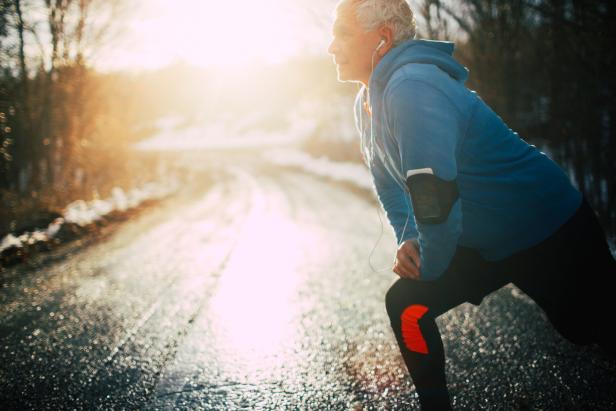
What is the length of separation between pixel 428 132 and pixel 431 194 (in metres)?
0.20

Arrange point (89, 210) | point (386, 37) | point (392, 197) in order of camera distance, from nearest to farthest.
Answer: point (386, 37) < point (392, 197) < point (89, 210)

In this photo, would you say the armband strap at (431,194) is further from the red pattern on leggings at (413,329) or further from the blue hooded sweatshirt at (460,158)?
the red pattern on leggings at (413,329)

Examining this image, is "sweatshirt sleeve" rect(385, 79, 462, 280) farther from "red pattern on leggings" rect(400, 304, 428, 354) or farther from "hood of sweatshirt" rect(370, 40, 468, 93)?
"red pattern on leggings" rect(400, 304, 428, 354)

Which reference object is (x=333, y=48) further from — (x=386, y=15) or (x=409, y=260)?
(x=409, y=260)

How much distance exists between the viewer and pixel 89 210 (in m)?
10.3

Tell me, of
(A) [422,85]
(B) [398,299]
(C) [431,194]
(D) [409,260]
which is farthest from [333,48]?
(B) [398,299]

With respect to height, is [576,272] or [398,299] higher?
[576,272]

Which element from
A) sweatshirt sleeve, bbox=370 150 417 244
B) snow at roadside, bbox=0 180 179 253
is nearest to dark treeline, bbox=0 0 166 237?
snow at roadside, bbox=0 180 179 253

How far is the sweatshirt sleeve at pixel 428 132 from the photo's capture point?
1.40 m

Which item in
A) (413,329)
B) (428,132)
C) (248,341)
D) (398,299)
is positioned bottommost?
(248,341)

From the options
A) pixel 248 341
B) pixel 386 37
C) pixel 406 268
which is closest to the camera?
pixel 386 37

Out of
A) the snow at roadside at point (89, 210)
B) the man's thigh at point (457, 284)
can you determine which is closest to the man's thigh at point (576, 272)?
the man's thigh at point (457, 284)

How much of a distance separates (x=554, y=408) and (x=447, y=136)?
1770 mm

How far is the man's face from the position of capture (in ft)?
5.34
